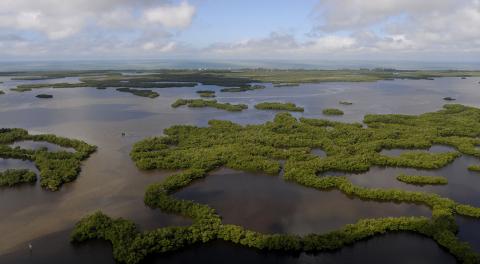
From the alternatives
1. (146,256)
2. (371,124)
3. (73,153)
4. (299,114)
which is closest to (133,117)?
(73,153)

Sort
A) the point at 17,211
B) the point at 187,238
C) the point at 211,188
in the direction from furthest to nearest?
the point at 211,188, the point at 17,211, the point at 187,238

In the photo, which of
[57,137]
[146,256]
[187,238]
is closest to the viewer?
[146,256]

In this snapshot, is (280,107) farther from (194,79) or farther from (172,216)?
(194,79)

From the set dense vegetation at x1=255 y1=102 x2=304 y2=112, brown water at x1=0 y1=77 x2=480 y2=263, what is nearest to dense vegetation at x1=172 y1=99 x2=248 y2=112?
dense vegetation at x1=255 y1=102 x2=304 y2=112

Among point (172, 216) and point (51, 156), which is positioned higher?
point (51, 156)

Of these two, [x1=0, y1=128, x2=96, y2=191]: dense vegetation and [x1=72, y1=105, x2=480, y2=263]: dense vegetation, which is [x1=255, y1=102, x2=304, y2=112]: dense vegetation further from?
[x1=0, y1=128, x2=96, y2=191]: dense vegetation

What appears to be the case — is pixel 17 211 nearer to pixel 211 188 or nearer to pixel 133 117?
pixel 211 188

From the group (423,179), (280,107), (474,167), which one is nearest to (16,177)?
(423,179)
